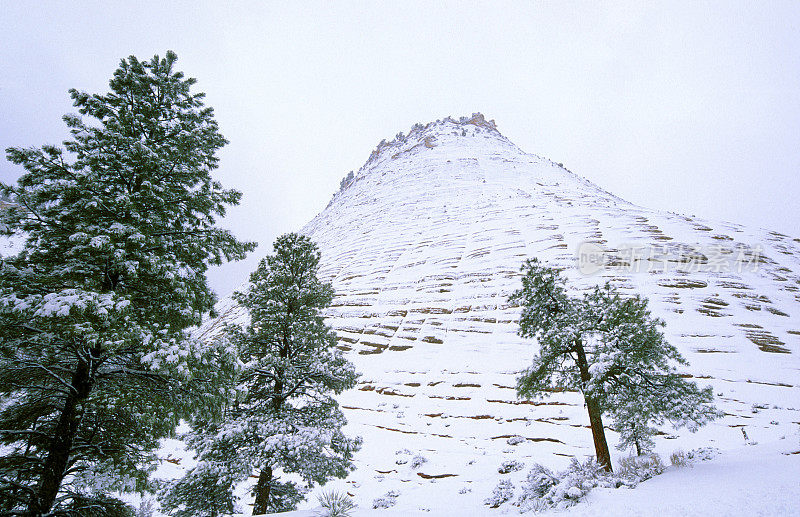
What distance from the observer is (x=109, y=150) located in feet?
19.3

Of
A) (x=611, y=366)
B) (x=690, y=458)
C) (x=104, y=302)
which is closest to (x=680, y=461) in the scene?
(x=690, y=458)

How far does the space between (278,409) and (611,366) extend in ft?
30.8

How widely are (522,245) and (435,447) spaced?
21.9 m

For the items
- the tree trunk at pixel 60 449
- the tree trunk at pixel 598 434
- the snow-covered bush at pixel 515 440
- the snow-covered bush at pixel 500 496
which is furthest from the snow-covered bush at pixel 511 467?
the tree trunk at pixel 60 449

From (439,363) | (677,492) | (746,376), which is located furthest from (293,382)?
(746,376)

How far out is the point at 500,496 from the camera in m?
8.65

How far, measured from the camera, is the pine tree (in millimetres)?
8859

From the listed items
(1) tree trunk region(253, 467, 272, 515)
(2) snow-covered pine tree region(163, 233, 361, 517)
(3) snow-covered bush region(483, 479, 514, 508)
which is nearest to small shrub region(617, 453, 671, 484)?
(3) snow-covered bush region(483, 479, 514, 508)

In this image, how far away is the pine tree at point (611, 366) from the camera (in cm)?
886

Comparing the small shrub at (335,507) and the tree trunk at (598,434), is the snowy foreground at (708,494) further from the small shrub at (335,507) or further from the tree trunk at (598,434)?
the tree trunk at (598,434)

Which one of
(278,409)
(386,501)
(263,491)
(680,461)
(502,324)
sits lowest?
(386,501)

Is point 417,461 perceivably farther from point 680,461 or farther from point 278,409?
point 680,461

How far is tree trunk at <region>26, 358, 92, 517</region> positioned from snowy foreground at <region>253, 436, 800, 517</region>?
3.64 metres

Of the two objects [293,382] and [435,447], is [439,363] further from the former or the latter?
[293,382]
